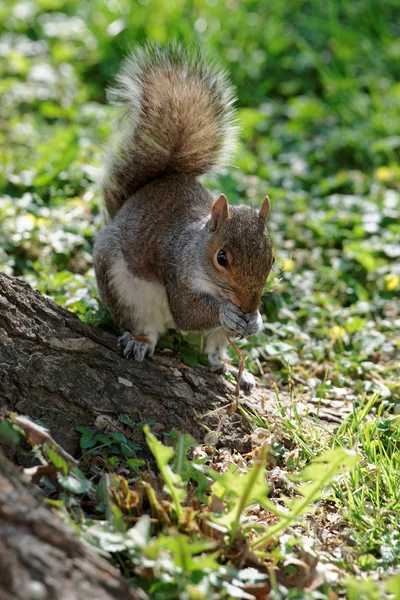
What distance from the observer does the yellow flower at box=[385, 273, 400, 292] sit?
10.9 ft

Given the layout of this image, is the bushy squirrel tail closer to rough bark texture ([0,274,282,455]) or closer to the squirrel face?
the squirrel face

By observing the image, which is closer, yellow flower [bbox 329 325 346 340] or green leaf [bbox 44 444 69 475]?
green leaf [bbox 44 444 69 475]

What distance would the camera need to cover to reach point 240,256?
2.31 meters

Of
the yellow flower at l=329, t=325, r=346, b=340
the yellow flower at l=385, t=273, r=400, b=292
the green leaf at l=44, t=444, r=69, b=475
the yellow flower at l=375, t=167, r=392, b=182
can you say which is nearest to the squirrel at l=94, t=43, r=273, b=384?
the yellow flower at l=329, t=325, r=346, b=340

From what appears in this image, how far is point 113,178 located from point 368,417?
1.28m

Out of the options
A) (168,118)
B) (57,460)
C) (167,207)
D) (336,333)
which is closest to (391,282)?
(336,333)

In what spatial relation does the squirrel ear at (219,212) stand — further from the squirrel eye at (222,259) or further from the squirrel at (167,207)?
the squirrel eye at (222,259)

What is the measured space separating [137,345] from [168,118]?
0.83 meters

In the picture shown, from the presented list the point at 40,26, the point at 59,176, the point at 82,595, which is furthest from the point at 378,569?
the point at 40,26

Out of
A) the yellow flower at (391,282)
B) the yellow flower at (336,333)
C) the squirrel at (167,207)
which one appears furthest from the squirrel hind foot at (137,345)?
the yellow flower at (391,282)

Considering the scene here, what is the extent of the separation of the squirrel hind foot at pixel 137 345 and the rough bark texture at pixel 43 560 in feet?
3.24

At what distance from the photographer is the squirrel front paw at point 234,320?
235 cm

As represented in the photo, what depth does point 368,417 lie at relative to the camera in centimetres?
248

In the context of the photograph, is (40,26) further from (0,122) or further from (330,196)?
(330,196)
